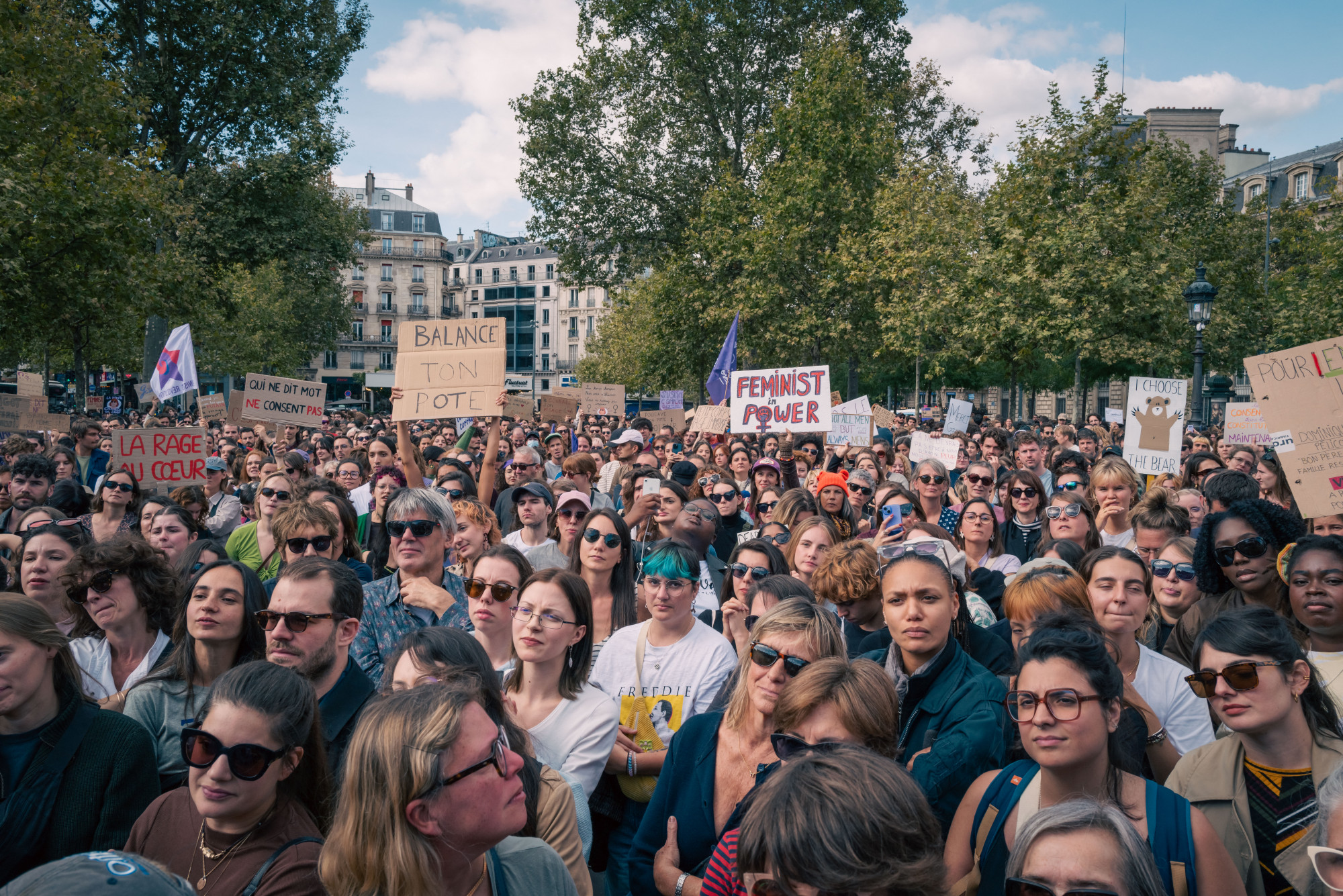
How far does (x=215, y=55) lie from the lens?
22.3 m

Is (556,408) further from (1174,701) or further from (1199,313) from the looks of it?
(1174,701)

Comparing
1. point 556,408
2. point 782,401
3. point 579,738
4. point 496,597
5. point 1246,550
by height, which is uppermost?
point 782,401

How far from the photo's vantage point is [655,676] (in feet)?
13.3

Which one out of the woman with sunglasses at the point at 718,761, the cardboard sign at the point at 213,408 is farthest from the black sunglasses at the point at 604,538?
the cardboard sign at the point at 213,408

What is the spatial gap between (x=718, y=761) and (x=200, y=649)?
200cm

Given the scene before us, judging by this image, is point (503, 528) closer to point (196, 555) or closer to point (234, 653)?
point (196, 555)

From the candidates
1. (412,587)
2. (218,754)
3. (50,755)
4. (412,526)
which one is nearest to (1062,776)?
(218,754)

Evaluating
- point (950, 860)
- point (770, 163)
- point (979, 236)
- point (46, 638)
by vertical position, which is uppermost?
point (770, 163)

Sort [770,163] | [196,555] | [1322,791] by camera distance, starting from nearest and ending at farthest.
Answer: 1. [1322,791]
2. [196,555]
3. [770,163]

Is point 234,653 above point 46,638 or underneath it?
underneath

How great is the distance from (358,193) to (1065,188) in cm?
9715

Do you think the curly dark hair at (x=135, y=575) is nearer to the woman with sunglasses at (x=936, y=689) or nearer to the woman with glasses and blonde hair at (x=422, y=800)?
the woman with glasses and blonde hair at (x=422, y=800)

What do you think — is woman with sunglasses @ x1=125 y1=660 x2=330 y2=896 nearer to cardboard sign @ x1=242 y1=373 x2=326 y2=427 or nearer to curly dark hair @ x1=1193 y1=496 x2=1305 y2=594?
curly dark hair @ x1=1193 y1=496 x2=1305 y2=594

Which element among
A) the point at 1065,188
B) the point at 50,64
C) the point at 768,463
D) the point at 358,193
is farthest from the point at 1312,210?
the point at 358,193
